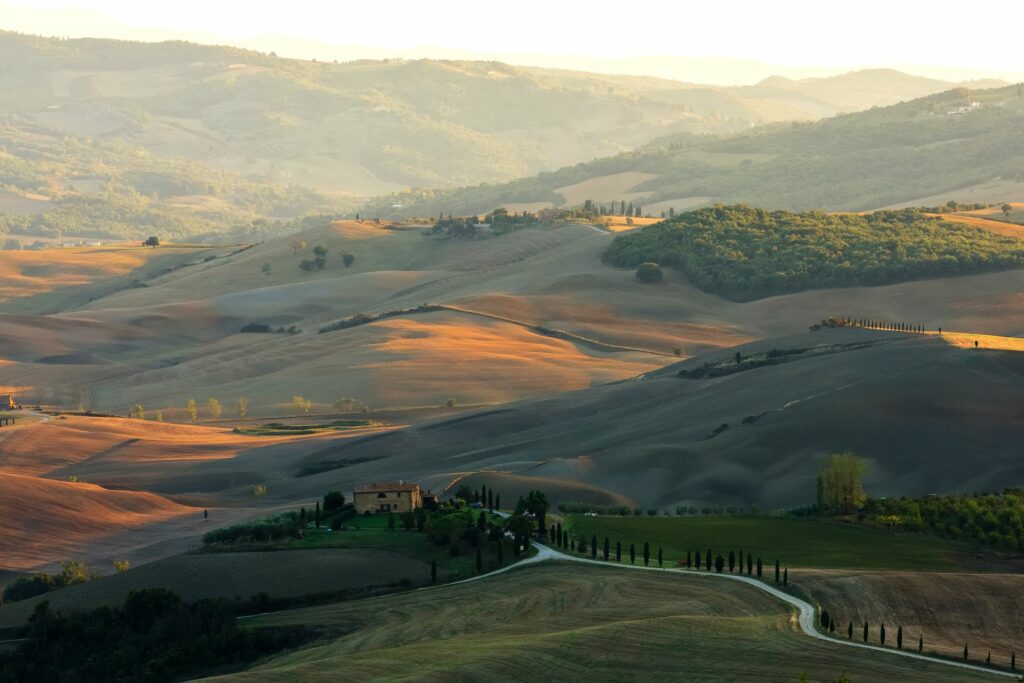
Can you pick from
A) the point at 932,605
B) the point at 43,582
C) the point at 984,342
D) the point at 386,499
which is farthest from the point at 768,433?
the point at 43,582

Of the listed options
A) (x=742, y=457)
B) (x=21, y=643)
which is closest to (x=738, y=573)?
(x=21, y=643)

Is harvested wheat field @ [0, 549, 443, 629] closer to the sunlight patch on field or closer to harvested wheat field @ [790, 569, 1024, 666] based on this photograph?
harvested wheat field @ [790, 569, 1024, 666]

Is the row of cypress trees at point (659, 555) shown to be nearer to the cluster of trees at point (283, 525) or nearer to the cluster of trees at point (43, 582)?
the cluster of trees at point (283, 525)

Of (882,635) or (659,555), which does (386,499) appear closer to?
(659,555)

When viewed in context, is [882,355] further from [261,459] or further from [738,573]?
[738,573]

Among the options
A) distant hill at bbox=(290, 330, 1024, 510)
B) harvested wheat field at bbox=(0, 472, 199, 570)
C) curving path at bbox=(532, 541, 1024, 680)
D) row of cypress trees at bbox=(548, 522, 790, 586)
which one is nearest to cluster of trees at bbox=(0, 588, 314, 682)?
curving path at bbox=(532, 541, 1024, 680)

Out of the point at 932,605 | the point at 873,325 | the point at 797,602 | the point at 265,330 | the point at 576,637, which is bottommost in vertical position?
the point at 265,330

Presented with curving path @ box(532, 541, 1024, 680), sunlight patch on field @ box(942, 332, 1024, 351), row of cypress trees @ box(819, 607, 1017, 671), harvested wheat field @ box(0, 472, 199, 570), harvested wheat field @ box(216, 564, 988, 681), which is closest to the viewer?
harvested wheat field @ box(216, 564, 988, 681)
